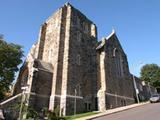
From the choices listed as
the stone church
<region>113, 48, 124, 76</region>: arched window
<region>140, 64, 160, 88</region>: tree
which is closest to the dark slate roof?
the stone church

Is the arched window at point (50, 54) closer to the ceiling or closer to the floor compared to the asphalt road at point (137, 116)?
closer to the ceiling

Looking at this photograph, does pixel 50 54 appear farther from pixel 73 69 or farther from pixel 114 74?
pixel 114 74

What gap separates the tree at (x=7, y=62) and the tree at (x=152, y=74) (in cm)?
5026

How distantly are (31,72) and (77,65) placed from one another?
8576 mm

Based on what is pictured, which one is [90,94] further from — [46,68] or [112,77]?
[46,68]

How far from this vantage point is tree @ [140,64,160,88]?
65.1m

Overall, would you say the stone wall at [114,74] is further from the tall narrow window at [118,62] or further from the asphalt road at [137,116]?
the asphalt road at [137,116]

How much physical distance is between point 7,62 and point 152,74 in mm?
53323

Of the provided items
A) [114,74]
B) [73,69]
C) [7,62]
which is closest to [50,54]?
[73,69]

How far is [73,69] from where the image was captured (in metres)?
29.6

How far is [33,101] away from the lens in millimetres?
24375

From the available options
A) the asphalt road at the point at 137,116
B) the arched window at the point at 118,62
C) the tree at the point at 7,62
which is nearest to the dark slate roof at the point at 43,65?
the tree at the point at 7,62

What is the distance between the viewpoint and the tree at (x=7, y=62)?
96.9 feet

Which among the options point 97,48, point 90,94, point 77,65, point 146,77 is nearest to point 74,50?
point 77,65
